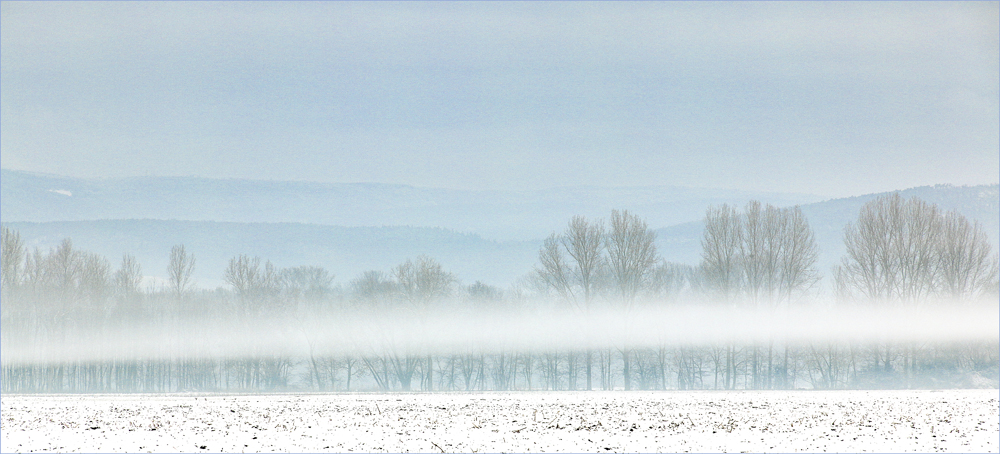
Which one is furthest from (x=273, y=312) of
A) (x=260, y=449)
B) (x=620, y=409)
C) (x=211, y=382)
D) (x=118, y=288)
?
(x=260, y=449)

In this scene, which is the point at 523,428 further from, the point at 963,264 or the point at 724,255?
the point at 963,264

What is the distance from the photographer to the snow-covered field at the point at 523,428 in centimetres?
2397

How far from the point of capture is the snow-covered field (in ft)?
78.6

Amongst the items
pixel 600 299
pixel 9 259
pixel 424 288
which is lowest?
pixel 600 299

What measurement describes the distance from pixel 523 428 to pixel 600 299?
54903mm

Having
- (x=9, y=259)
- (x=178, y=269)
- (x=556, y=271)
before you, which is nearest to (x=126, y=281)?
(x=178, y=269)

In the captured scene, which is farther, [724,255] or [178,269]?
[178,269]

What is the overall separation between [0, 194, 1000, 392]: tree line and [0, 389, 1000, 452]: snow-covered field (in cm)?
3746

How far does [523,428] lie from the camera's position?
27328 mm

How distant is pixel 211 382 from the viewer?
10669cm

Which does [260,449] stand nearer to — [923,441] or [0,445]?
[0,445]

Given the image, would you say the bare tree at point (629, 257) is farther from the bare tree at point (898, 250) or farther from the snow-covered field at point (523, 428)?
the snow-covered field at point (523, 428)

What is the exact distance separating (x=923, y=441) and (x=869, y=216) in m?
60.1

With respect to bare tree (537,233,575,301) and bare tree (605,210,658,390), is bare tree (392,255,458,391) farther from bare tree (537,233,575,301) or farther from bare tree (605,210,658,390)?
bare tree (605,210,658,390)
